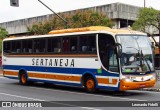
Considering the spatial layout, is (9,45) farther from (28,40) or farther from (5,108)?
(5,108)

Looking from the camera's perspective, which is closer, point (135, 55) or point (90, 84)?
point (135, 55)

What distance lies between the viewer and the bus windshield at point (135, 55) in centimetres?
1795

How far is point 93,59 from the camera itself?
19359 mm

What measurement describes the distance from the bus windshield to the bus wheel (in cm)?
221

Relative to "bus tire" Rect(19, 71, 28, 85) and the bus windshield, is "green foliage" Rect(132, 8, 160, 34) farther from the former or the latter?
the bus windshield

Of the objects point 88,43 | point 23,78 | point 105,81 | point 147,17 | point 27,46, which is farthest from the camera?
point 147,17

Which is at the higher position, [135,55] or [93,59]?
[135,55]

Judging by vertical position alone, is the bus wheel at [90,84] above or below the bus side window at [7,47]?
below

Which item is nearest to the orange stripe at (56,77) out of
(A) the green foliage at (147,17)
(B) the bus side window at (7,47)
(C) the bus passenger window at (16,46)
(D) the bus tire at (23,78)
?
(D) the bus tire at (23,78)

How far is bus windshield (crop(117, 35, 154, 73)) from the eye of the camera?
18.0m

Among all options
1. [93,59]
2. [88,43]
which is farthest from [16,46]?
[93,59]

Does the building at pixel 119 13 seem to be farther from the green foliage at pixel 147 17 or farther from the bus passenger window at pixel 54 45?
the bus passenger window at pixel 54 45

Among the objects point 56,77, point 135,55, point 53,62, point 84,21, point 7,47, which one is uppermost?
point 84,21

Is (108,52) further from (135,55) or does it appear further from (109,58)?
(135,55)
